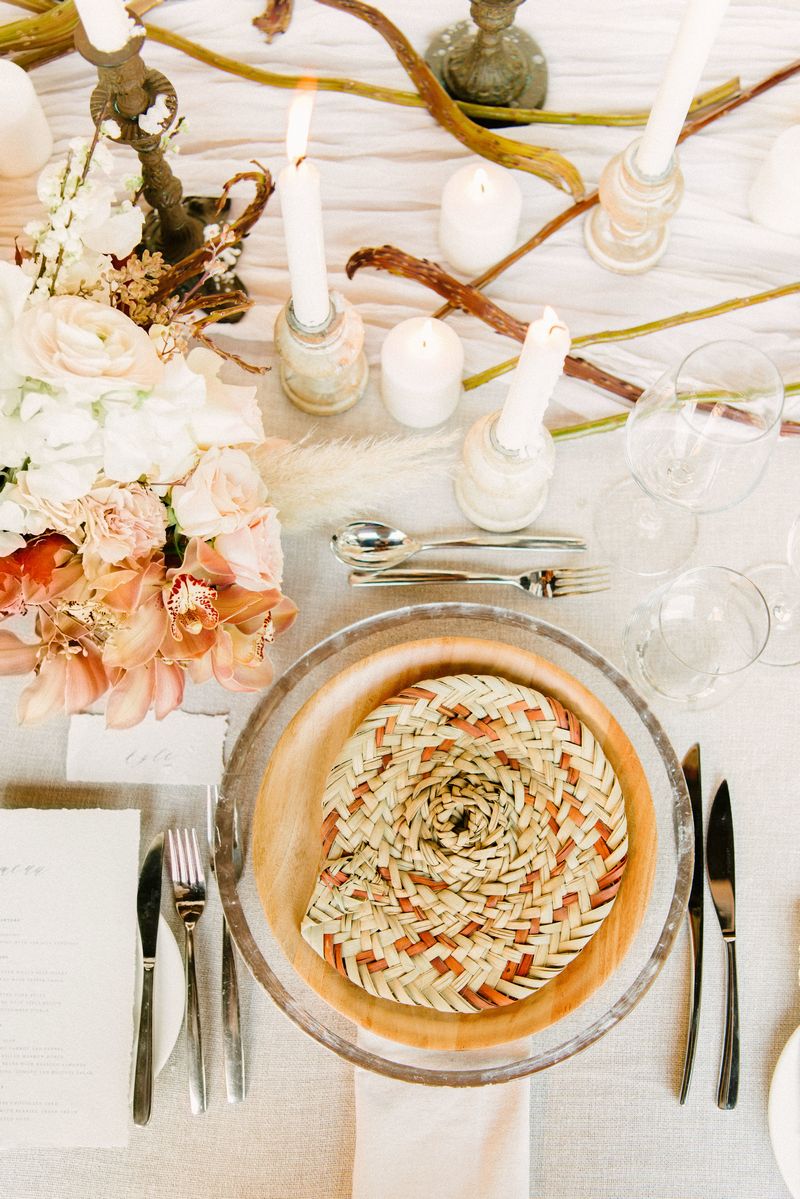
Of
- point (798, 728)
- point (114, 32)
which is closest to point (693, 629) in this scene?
point (798, 728)

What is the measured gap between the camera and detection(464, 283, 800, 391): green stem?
873 mm

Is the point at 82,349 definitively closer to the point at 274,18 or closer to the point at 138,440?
the point at 138,440

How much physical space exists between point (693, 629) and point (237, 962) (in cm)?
53

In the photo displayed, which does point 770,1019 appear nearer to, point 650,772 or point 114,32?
point 650,772

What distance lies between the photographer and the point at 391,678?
2.57ft

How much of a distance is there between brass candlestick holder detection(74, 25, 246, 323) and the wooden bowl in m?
0.41

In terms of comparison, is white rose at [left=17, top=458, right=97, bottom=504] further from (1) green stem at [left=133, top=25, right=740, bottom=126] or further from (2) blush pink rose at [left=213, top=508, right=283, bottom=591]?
(1) green stem at [left=133, top=25, right=740, bottom=126]

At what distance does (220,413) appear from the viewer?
0.57 meters

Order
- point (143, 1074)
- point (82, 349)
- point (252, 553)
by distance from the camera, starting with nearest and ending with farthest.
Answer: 1. point (82, 349)
2. point (252, 553)
3. point (143, 1074)

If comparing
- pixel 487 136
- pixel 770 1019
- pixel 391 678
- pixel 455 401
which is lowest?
pixel 770 1019

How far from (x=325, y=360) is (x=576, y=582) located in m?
0.31

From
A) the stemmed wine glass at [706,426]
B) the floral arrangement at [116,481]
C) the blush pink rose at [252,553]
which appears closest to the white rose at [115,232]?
the floral arrangement at [116,481]

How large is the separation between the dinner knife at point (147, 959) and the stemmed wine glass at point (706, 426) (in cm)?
56

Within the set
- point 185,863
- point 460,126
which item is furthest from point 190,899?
point 460,126
